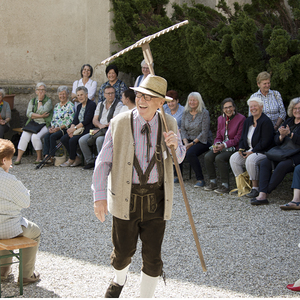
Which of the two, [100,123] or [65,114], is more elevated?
[65,114]

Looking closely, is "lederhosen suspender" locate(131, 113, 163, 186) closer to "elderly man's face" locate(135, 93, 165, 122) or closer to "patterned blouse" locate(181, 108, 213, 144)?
"elderly man's face" locate(135, 93, 165, 122)

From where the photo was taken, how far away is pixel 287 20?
773 cm

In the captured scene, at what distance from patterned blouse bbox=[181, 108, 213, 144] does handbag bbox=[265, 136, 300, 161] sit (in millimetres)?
Answer: 1439

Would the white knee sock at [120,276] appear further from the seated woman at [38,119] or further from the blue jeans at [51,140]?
the seated woman at [38,119]

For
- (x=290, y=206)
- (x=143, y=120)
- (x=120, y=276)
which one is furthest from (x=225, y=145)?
(x=120, y=276)

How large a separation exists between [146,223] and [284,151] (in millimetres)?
3666

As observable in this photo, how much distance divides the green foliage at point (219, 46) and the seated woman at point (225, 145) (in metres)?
0.87

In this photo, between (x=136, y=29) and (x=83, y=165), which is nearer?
(x=83, y=165)

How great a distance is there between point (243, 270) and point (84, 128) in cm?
549

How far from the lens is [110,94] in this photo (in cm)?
812

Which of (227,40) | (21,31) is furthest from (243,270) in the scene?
(21,31)

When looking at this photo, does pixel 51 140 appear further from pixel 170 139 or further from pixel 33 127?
pixel 170 139

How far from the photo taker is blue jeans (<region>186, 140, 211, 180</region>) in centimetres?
706

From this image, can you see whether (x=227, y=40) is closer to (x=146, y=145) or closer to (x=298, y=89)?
(x=298, y=89)
